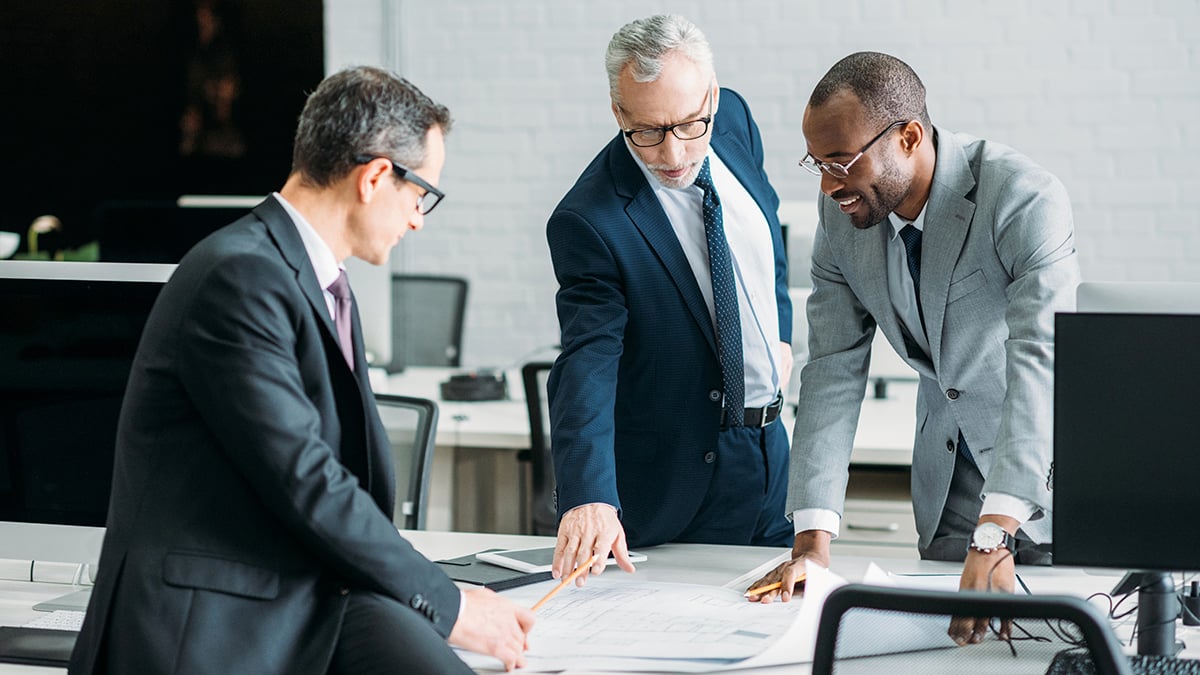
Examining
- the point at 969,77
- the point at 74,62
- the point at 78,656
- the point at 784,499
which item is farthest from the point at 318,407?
the point at 74,62

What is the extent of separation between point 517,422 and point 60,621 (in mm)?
1859

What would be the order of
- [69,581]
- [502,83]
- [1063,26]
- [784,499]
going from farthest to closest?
[502,83] < [1063,26] < [784,499] < [69,581]

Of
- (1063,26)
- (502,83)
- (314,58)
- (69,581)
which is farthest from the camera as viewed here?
(314,58)

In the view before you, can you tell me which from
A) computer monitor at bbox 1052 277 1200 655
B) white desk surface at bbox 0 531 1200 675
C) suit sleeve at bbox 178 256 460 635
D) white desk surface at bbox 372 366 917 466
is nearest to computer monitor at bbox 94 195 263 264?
white desk surface at bbox 372 366 917 466

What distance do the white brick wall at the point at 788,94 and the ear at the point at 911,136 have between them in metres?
3.14

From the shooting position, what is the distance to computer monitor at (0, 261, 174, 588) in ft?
5.78

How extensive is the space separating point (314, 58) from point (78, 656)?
15.4 feet

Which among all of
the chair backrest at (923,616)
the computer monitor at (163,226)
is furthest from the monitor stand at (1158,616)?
the computer monitor at (163,226)

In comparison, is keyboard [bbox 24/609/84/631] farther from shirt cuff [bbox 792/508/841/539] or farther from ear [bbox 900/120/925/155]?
ear [bbox 900/120/925/155]

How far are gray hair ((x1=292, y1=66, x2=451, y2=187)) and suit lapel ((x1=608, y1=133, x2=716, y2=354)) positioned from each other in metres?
0.74

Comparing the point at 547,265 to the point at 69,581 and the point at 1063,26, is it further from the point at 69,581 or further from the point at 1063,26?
the point at 69,581

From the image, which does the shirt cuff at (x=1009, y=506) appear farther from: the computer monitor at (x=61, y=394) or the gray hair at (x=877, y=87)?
the computer monitor at (x=61, y=394)

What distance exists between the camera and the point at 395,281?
16.4 feet

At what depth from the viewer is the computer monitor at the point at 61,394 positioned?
1.76 m
